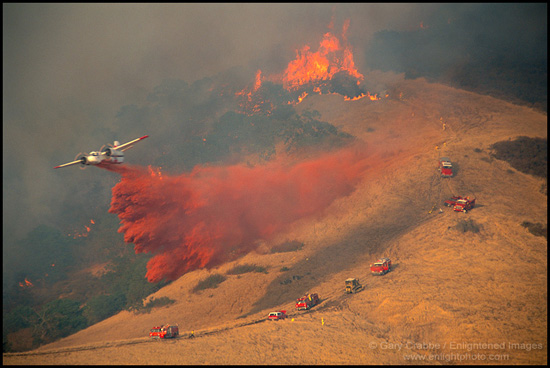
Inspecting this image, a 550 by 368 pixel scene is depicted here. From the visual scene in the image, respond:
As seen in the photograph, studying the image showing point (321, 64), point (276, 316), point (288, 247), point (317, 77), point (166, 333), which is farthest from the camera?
point (317, 77)

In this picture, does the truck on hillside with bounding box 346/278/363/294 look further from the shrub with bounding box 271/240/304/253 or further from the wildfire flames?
the wildfire flames

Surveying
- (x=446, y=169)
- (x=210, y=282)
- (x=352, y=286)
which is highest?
(x=446, y=169)

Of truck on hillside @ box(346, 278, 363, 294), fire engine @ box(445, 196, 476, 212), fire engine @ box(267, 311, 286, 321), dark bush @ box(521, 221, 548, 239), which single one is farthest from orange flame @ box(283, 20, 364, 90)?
fire engine @ box(267, 311, 286, 321)

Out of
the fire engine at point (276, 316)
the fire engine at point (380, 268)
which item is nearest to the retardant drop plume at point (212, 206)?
the fire engine at point (276, 316)

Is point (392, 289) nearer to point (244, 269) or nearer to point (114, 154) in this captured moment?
point (244, 269)

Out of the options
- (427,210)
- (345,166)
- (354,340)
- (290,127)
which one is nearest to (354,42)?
(290,127)

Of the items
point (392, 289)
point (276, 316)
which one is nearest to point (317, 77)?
point (392, 289)
